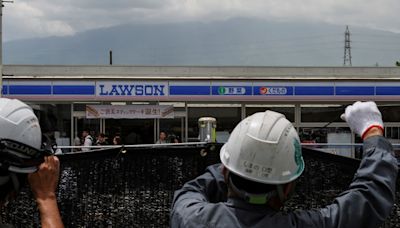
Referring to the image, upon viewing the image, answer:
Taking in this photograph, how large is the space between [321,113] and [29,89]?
37.4ft

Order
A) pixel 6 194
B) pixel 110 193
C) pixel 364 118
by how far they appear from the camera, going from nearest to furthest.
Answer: pixel 6 194 < pixel 364 118 < pixel 110 193

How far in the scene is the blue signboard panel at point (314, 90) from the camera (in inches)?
834

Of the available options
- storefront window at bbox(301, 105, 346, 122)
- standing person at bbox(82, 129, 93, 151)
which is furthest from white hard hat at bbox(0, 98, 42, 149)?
storefront window at bbox(301, 105, 346, 122)

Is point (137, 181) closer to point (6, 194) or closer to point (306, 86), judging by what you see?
point (6, 194)

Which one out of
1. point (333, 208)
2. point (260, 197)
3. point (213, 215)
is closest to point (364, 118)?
point (333, 208)

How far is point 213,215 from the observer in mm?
1978

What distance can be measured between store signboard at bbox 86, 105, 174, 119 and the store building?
37 mm

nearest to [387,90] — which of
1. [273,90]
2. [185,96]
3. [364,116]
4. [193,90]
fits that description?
[273,90]

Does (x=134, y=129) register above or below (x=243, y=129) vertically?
below

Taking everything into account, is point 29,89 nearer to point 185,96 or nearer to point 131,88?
point 131,88

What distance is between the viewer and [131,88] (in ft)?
67.4

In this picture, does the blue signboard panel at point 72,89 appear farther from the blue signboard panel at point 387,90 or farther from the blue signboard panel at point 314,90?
the blue signboard panel at point 387,90

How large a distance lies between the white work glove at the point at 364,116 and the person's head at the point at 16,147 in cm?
118

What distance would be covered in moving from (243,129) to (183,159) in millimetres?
1719
